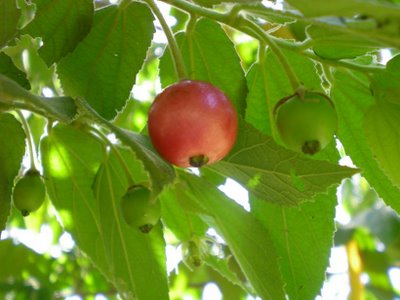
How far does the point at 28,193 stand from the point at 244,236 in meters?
0.46

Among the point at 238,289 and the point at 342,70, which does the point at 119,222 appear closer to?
the point at 342,70

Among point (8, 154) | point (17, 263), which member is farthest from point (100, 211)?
point (17, 263)

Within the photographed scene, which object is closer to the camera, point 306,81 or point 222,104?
point 222,104

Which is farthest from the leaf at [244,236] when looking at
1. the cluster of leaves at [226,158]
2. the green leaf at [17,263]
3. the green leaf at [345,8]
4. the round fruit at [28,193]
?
the green leaf at [17,263]

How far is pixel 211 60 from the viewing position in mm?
1657

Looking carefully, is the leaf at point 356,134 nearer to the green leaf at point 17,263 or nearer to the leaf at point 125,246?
the leaf at point 125,246

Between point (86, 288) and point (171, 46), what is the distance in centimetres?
223

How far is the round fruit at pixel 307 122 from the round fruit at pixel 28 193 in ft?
1.95

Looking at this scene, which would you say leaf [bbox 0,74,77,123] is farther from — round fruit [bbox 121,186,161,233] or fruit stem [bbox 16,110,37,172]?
fruit stem [bbox 16,110,37,172]

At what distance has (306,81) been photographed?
1.63m

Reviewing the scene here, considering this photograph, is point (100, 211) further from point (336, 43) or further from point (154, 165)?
point (336, 43)

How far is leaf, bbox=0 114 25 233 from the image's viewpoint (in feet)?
5.07

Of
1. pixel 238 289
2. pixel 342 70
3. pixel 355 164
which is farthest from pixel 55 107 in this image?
pixel 238 289

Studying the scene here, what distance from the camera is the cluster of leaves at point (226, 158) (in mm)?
1391
